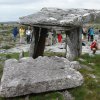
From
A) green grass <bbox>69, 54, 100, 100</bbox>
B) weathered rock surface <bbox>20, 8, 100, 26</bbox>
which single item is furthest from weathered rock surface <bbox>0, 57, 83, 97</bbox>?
weathered rock surface <bbox>20, 8, 100, 26</bbox>

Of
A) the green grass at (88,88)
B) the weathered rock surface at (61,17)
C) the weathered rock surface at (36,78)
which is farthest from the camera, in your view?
the weathered rock surface at (61,17)

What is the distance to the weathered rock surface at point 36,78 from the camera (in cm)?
1759

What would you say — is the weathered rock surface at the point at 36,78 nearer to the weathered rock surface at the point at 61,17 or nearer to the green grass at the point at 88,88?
the green grass at the point at 88,88

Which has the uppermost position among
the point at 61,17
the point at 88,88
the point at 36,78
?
the point at 61,17

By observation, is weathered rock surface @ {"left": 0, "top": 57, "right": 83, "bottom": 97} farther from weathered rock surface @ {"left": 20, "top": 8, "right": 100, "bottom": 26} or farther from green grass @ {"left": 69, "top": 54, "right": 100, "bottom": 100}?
weathered rock surface @ {"left": 20, "top": 8, "right": 100, "bottom": 26}

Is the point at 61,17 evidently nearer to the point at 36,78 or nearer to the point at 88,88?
the point at 88,88

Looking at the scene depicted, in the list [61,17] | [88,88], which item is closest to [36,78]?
[88,88]

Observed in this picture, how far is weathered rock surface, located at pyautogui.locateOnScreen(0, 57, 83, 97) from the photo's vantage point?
17.6 metres

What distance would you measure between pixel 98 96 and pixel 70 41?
25.3ft

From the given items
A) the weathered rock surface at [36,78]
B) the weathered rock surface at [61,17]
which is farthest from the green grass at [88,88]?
the weathered rock surface at [61,17]

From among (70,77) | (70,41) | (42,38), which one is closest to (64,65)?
(70,77)

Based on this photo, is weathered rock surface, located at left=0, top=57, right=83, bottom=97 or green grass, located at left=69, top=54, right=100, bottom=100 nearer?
weathered rock surface, located at left=0, top=57, right=83, bottom=97

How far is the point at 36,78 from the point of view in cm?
1817

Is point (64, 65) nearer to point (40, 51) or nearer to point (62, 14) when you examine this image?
point (62, 14)
